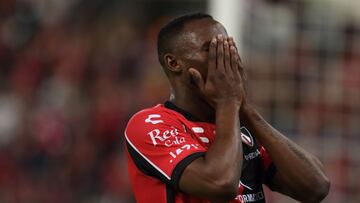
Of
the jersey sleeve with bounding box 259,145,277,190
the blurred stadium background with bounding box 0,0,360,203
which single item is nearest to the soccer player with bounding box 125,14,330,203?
the jersey sleeve with bounding box 259,145,277,190

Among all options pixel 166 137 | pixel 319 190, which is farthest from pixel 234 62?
pixel 319 190

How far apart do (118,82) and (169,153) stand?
838 centimetres

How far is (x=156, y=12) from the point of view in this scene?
1396cm

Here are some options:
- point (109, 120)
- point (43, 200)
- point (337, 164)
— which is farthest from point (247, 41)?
point (43, 200)

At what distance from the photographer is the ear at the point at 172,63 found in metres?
4.40

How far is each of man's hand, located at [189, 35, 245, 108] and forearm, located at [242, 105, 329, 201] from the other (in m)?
0.18

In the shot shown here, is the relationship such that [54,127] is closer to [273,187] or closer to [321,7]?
[321,7]

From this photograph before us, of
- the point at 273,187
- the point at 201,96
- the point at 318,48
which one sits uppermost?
the point at 201,96

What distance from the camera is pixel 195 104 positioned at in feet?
14.5

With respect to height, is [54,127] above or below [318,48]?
below

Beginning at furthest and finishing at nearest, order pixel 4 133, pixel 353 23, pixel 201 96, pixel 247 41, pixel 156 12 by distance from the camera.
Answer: pixel 156 12 → pixel 4 133 → pixel 353 23 → pixel 247 41 → pixel 201 96

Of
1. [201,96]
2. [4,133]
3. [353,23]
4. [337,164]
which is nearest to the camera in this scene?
[201,96]

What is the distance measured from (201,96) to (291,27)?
605cm

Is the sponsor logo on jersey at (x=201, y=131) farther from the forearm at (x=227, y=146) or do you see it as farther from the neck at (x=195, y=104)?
the forearm at (x=227, y=146)
